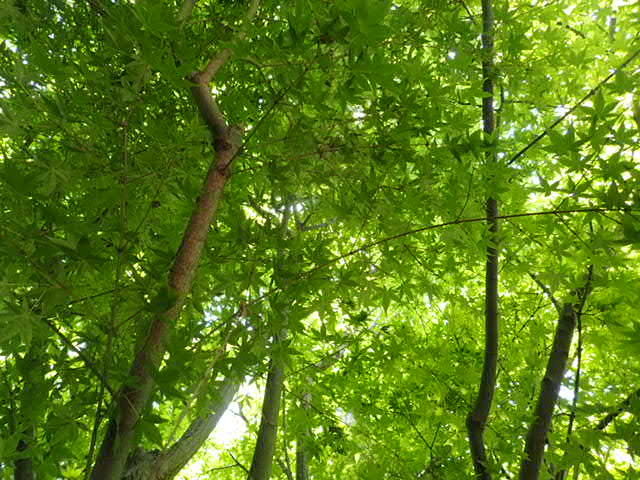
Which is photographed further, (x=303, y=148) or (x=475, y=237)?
(x=475, y=237)

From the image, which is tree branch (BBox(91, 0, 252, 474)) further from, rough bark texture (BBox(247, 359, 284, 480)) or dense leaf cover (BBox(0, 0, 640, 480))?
rough bark texture (BBox(247, 359, 284, 480))

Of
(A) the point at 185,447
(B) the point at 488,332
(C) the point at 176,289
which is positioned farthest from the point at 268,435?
(C) the point at 176,289

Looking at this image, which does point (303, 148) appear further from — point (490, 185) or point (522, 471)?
point (522, 471)

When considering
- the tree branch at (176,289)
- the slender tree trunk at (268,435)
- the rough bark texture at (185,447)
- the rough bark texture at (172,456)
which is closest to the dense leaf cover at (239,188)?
the tree branch at (176,289)

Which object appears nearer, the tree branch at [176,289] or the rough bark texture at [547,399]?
the tree branch at [176,289]

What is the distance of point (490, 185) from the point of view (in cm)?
135

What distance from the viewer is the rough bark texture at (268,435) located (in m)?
2.38

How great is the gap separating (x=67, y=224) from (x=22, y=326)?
182 millimetres

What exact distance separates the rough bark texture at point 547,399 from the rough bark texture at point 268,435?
1.16m

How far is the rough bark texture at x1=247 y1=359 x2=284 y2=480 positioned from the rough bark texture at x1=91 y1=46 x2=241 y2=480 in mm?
1445

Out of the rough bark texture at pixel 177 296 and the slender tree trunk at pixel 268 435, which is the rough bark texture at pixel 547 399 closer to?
the slender tree trunk at pixel 268 435

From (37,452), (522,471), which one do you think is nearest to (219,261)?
(37,452)

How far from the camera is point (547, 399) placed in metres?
1.71

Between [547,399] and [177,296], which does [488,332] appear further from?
[177,296]
